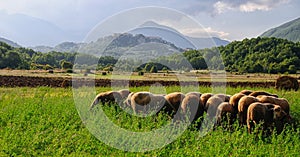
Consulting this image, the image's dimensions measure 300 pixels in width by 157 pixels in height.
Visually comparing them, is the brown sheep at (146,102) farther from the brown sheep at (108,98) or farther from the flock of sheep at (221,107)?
the brown sheep at (108,98)

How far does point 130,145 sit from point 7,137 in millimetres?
2949

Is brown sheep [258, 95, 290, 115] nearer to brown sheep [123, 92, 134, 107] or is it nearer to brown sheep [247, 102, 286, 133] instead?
brown sheep [247, 102, 286, 133]

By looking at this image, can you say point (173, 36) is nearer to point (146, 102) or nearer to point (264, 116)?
point (146, 102)

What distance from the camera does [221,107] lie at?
8.95 meters

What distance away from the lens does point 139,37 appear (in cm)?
1293

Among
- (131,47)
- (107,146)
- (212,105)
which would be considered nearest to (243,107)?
(212,105)

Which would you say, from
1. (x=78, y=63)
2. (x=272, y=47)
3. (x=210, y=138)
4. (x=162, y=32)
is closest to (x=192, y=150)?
(x=210, y=138)

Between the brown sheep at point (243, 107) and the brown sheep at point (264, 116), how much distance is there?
1.01 feet

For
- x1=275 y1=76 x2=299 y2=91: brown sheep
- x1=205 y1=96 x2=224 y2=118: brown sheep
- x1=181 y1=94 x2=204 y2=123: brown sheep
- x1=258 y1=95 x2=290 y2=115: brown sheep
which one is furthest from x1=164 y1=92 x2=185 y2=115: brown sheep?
x1=275 y1=76 x2=299 y2=91: brown sheep

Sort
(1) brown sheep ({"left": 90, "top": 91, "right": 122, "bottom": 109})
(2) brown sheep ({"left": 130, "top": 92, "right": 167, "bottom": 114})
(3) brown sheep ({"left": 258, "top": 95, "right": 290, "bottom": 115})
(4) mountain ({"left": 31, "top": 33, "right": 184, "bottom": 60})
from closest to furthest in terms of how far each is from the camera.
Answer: (3) brown sheep ({"left": 258, "top": 95, "right": 290, "bottom": 115}) < (2) brown sheep ({"left": 130, "top": 92, "right": 167, "bottom": 114}) < (1) brown sheep ({"left": 90, "top": 91, "right": 122, "bottom": 109}) < (4) mountain ({"left": 31, "top": 33, "right": 184, "bottom": 60})

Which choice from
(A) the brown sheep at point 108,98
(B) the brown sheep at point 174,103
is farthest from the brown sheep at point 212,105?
(A) the brown sheep at point 108,98

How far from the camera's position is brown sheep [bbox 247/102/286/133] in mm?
8430

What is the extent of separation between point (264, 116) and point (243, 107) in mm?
587

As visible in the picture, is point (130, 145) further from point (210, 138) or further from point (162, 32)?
point (162, 32)
